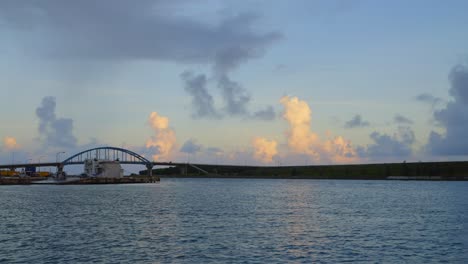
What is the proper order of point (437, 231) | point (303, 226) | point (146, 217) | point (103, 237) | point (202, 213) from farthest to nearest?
point (202, 213), point (146, 217), point (303, 226), point (437, 231), point (103, 237)

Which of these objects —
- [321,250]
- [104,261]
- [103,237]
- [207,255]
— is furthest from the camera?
[103,237]

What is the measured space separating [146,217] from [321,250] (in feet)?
107

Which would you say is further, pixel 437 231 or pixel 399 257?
pixel 437 231

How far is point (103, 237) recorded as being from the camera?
49125 mm

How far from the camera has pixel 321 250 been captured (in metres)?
42.7

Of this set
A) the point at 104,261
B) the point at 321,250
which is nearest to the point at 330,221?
the point at 321,250

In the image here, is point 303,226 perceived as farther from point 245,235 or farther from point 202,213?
point 202,213

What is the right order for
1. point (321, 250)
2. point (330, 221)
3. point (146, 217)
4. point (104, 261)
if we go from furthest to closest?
point (146, 217) → point (330, 221) → point (321, 250) → point (104, 261)

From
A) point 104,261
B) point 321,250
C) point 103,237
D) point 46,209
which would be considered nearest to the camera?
point 104,261

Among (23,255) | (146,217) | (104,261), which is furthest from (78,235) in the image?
(146,217)

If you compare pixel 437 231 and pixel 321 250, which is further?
pixel 437 231

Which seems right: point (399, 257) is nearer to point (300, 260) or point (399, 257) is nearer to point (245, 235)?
point (300, 260)

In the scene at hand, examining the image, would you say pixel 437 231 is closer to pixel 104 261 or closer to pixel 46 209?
pixel 104 261

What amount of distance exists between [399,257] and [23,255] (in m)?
29.2
